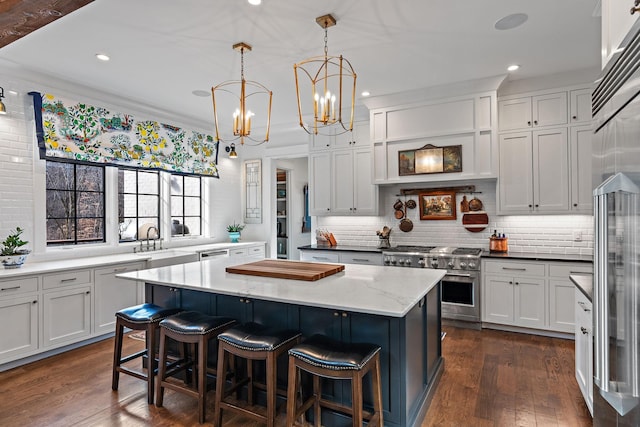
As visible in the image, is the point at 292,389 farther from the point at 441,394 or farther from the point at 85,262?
the point at 85,262

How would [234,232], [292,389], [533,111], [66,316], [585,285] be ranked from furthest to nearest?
[234,232]
[533,111]
[66,316]
[585,285]
[292,389]

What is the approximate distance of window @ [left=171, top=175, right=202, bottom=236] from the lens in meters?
5.75

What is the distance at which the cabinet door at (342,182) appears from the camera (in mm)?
5242

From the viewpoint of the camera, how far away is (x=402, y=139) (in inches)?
184

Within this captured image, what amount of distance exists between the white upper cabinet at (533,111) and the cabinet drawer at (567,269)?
1593mm

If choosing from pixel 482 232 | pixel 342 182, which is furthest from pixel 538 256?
pixel 342 182

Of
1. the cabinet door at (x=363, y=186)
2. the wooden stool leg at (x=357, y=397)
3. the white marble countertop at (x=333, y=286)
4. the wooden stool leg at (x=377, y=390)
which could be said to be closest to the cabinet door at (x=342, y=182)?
the cabinet door at (x=363, y=186)

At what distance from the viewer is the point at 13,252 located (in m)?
3.48

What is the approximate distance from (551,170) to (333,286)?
318 centimetres

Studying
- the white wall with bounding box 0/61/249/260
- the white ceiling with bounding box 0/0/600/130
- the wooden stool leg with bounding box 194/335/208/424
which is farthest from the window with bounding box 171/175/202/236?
the wooden stool leg with bounding box 194/335/208/424

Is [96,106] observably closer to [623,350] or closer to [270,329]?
[270,329]

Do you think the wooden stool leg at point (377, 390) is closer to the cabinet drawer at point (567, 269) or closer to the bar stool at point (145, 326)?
the bar stool at point (145, 326)

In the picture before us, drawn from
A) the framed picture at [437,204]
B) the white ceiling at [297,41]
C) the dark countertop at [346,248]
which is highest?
the white ceiling at [297,41]

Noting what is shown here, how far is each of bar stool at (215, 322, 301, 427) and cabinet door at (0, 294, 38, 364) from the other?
227 cm
